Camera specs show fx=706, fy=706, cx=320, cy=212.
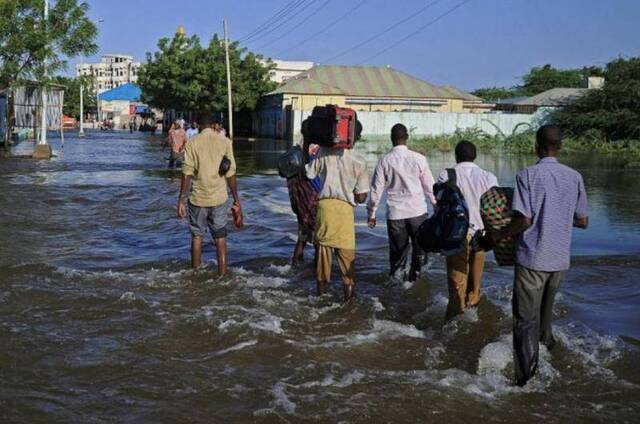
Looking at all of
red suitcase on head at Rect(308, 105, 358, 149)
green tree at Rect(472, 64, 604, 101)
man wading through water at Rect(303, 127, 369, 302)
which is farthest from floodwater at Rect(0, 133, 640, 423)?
green tree at Rect(472, 64, 604, 101)

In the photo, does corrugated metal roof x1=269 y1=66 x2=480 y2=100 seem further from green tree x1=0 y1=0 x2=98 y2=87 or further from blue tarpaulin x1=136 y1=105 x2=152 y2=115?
blue tarpaulin x1=136 y1=105 x2=152 y2=115

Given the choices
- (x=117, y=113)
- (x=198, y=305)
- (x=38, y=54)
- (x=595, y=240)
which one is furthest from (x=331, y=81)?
(x=117, y=113)

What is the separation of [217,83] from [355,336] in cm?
4913

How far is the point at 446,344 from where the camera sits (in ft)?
19.1

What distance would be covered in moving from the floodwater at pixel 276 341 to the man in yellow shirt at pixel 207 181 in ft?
2.07

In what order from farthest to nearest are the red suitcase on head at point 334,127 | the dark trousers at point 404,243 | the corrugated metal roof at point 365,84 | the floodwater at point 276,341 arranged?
the corrugated metal roof at point 365,84 < the dark trousers at point 404,243 < the red suitcase on head at point 334,127 < the floodwater at point 276,341

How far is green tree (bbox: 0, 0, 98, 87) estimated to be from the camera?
2392cm

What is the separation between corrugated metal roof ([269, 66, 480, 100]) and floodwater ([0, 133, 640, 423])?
4259cm

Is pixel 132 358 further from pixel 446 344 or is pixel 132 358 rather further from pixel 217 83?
pixel 217 83

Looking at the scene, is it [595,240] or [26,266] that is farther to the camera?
[595,240]

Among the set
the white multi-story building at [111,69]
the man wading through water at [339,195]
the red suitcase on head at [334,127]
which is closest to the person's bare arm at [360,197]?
the man wading through water at [339,195]

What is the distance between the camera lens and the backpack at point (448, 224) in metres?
5.77

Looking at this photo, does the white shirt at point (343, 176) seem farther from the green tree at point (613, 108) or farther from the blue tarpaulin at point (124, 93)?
the blue tarpaulin at point (124, 93)

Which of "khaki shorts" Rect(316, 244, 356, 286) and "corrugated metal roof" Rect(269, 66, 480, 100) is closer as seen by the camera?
"khaki shorts" Rect(316, 244, 356, 286)
